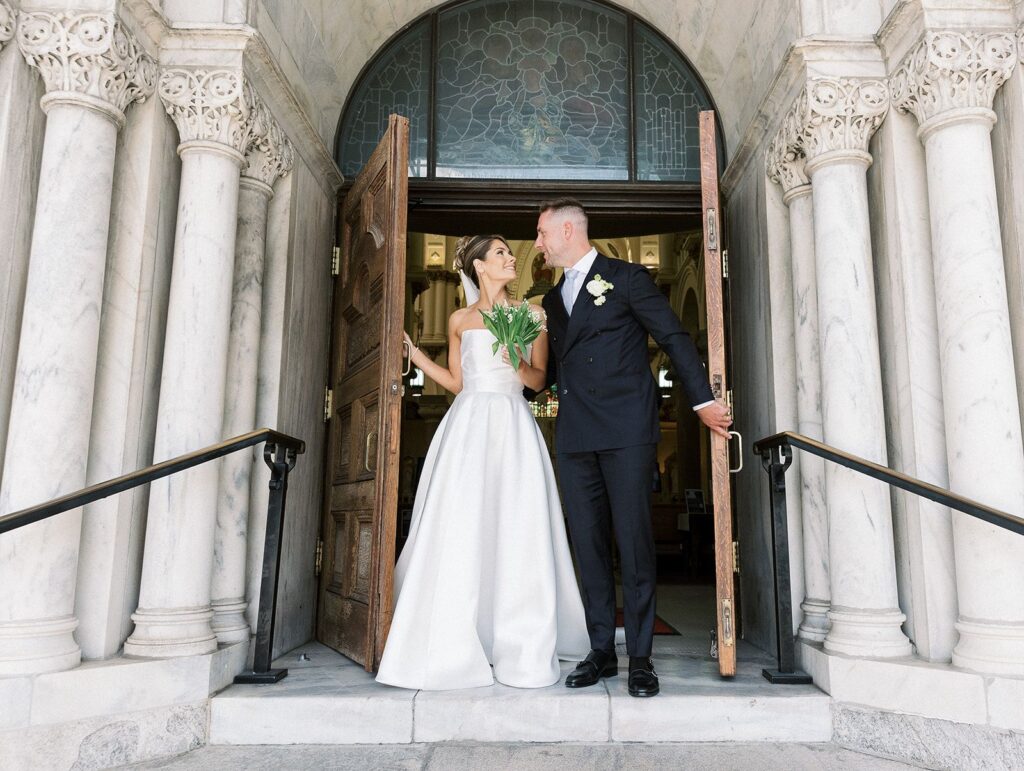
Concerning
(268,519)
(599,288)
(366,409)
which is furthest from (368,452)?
(599,288)

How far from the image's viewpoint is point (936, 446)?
11.4 feet

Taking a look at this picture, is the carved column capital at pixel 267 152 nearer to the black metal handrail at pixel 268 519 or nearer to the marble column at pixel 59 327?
the marble column at pixel 59 327

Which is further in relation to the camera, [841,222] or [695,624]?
[695,624]

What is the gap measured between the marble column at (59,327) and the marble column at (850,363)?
328 cm

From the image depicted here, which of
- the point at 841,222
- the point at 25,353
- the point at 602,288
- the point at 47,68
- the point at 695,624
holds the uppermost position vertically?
the point at 47,68

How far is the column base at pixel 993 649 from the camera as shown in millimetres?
3037

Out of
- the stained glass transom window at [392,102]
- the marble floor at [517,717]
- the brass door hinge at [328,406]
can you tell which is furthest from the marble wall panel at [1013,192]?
the brass door hinge at [328,406]

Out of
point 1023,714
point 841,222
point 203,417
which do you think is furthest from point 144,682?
point 841,222

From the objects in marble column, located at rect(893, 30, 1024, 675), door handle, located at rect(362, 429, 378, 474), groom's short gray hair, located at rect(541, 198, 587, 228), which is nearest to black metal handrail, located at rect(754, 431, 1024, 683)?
marble column, located at rect(893, 30, 1024, 675)

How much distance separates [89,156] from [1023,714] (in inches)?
171

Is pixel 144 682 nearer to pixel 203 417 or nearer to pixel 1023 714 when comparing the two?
pixel 203 417

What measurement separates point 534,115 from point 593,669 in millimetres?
3876

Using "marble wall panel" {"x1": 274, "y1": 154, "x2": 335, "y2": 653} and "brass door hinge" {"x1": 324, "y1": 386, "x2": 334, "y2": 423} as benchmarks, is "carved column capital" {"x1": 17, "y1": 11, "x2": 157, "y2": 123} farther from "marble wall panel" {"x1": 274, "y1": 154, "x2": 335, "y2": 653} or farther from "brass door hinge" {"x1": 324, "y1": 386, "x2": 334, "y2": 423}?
"brass door hinge" {"x1": 324, "y1": 386, "x2": 334, "y2": 423}

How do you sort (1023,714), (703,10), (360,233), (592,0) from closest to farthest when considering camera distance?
(1023,714) → (360,233) → (703,10) → (592,0)
